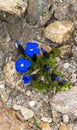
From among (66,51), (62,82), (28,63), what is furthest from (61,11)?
(62,82)

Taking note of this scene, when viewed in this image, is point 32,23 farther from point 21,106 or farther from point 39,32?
point 21,106

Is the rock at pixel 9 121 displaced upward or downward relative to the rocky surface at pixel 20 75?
downward

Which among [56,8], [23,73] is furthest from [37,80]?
[56,8]

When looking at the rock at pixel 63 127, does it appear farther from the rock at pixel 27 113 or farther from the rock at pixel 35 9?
the rock at pixel 35 9

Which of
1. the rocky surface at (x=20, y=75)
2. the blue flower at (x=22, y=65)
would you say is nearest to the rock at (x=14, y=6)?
the rocky surface at (x=20, y=75)

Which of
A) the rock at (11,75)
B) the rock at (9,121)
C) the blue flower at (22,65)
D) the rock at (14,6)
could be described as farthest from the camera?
the rock at (14,6)

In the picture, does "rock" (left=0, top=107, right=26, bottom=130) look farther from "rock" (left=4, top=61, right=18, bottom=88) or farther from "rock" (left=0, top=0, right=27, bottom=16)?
"rock" (left=0, top=0, right=27, bottom=16)

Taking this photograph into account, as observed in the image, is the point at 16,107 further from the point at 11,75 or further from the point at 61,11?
the point at 61,11

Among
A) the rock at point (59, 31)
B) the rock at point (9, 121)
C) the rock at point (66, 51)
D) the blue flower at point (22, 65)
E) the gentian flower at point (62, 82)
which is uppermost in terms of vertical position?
the rock at point (59, 31)
